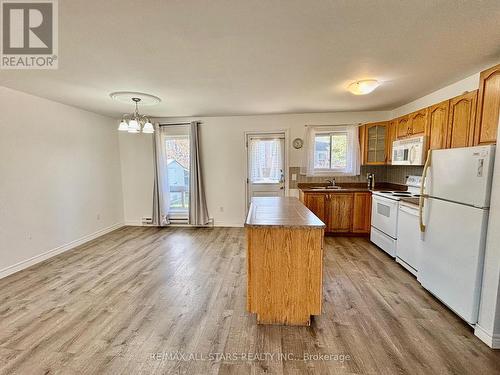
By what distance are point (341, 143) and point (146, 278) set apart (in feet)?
13.6

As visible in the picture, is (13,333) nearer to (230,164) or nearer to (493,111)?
(230,164)

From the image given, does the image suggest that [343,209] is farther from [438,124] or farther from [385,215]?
[438,124]

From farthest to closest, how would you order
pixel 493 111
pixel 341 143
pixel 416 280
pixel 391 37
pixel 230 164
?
pixel 230 164
pixel 341 143
pixel 416 280
pixel 493 111
pixel 391 37

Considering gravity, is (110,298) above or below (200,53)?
below

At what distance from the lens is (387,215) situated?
351 cm

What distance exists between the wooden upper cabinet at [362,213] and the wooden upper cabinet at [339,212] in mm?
69

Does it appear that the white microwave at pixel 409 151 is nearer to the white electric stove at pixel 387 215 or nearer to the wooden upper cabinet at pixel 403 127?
the wooden upper cabinet at pixel 403 127

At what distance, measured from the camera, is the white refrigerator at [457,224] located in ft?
6.18

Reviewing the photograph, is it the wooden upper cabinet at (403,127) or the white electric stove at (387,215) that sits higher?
the wooden upper cabinet at (403,127)

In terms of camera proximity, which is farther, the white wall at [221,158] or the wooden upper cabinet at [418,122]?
the white wall at [221,158]

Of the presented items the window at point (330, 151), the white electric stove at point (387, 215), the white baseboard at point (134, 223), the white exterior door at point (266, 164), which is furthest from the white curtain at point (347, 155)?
the white baseboard at point (134, 223)

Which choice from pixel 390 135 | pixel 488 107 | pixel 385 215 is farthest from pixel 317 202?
pixel 488 107

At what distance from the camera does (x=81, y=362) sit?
1.65 m

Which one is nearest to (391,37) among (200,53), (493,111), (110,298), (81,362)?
(493,111)
